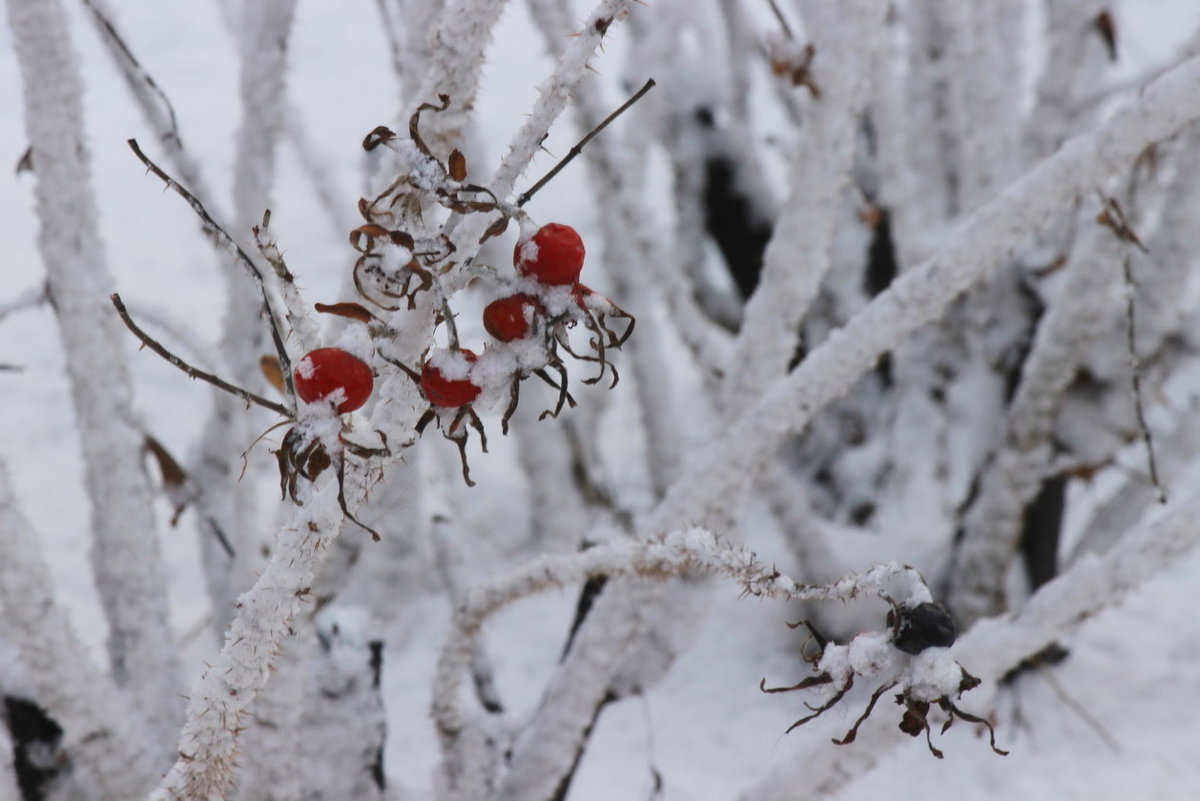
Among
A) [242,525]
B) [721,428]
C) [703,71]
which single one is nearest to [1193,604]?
[721,428]

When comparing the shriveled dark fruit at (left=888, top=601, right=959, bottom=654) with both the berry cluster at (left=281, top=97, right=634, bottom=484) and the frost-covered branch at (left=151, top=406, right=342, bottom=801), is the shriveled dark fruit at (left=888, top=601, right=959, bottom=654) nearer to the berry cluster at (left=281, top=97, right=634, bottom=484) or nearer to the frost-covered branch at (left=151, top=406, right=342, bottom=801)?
the berry cluster at (left=281, top=97, right=634, bottom=484)

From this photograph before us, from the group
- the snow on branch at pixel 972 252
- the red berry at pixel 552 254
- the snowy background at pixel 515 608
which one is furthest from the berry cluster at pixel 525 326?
the snow on branch at pixel 972 252

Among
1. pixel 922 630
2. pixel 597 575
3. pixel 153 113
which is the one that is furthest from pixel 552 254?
pixel 153 113

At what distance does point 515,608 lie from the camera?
3.06 m

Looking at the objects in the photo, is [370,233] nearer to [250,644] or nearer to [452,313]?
[452,313]

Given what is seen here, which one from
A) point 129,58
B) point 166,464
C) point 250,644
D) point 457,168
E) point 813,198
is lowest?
point 250,644

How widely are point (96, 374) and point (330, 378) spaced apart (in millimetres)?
1124

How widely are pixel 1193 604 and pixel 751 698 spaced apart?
1219mm

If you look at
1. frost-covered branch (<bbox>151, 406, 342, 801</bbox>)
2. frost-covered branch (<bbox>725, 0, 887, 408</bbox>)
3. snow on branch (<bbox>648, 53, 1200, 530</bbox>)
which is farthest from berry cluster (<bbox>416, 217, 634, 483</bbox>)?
frost-covered branch (<bbox>725, 0, 887, 408</bbox>)

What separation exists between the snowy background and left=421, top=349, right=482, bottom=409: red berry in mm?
392

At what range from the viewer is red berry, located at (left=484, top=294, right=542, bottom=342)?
1.79 ft

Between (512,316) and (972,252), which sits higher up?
(972,252)

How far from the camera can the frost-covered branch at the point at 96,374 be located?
1.32 metres

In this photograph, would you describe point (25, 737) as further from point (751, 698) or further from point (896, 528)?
point (896, 528)
